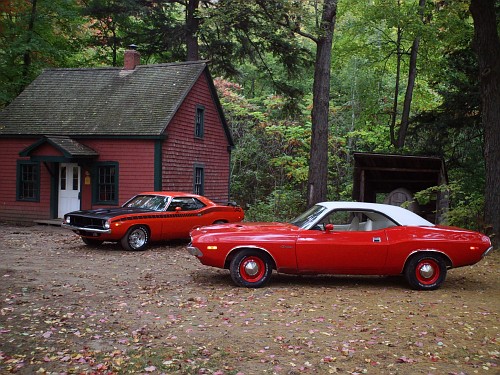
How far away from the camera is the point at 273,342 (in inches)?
226

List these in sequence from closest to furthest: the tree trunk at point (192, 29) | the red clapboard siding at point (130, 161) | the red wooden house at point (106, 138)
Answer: the red clapboard siding at point (130, 161) → the red wooden house at point (106, 138) → the tree trunk at point (192, 29)

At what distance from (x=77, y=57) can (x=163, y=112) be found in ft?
49.4

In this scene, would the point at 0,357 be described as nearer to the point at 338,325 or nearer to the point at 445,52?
the point at 338,325

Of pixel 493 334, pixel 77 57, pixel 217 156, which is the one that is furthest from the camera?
pixel 77 57

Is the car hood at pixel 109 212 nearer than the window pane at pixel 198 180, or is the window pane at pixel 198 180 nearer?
the car hood at pixel 109 212

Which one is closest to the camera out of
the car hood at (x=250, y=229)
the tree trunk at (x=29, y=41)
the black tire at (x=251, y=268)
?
the black tire at (x=251, y=268)

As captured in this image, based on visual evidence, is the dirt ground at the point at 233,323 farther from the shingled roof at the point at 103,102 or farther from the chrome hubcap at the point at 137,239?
the shingled roof at the point at 103,102

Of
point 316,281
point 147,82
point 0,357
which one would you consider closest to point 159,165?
point 147,82

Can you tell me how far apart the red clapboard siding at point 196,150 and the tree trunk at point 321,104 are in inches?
209

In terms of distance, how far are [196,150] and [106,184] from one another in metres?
4.03

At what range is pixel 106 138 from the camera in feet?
63.5

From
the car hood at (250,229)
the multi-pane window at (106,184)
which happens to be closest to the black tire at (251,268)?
the car hood at (250,229)

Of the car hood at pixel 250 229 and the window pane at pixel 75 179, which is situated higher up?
the window pane at pixel 75 179

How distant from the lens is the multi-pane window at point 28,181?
20.6 meters
